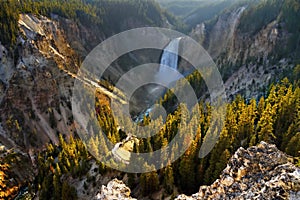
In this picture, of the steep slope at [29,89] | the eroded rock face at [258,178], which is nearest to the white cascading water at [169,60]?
the steep slope at [29,89]

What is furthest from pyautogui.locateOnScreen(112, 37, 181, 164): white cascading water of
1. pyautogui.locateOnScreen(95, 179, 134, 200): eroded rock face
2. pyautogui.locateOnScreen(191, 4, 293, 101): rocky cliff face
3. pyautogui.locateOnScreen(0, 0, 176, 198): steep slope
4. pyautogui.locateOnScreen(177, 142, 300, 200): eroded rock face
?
pyautogui.locateOnScreen(177, 142, 300, 200): eroded rock face

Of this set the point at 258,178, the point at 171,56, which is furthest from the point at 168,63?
the point at 258,178

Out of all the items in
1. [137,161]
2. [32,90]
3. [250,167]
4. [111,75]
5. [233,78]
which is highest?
[111,75]

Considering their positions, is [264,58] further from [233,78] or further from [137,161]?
[137,161]

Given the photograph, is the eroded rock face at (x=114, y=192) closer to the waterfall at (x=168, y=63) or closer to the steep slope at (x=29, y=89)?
the steep slope at (x=29, y=89)

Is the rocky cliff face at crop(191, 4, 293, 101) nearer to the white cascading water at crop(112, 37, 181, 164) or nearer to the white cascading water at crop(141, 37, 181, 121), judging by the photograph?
the white cascading water at crop(141, 37, 181, 121)

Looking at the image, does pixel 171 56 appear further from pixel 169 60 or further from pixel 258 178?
pixel 258 178

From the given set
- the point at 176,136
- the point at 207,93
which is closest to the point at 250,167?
the point at 176,136

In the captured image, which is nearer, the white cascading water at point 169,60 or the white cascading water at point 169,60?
the white cascading water at point 169,60
